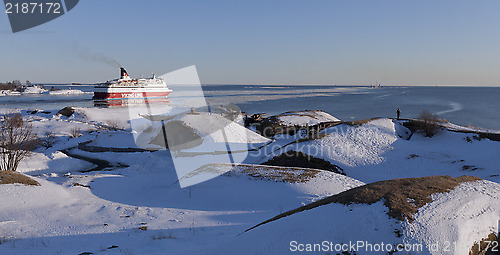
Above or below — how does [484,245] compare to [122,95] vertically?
below

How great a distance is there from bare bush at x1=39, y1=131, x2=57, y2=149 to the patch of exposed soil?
2705 cm

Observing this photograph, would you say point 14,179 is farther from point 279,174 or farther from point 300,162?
point 300,162

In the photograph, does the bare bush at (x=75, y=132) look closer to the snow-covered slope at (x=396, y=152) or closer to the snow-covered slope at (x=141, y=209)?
the snow-covered slope at (x=141, y=209)

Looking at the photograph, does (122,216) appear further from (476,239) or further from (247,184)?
(476,239)

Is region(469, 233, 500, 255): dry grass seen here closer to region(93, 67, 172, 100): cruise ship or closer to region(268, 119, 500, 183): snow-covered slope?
region(268, 119, 500, 183): snow-covered slope

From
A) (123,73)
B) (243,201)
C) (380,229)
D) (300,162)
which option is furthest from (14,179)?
(123,73)

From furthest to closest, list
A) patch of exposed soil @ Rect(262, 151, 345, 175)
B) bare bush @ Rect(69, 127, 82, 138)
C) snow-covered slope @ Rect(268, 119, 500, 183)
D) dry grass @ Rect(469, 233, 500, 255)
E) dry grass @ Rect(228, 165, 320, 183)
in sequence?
bare bush @ Rect(69, 127, 82, 138) → patch of exposed soil @ Rect(262, 151, 345, 175) → snow-covered slope @ Rect(268, 119, 500, 183) → dry grass @ Rect(228, 165, 320, 183) → dry grass @ Rect(469, 233, 500, 255)

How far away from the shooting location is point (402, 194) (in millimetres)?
7082

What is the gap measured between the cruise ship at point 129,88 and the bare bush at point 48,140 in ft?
206

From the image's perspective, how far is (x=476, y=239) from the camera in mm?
5930

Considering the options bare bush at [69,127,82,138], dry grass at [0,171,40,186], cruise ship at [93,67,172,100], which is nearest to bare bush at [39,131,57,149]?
bare bush at [69,127,82,138]

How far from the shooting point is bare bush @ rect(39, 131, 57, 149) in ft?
106

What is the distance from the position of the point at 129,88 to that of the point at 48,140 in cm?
6898

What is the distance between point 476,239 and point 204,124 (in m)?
28.2
